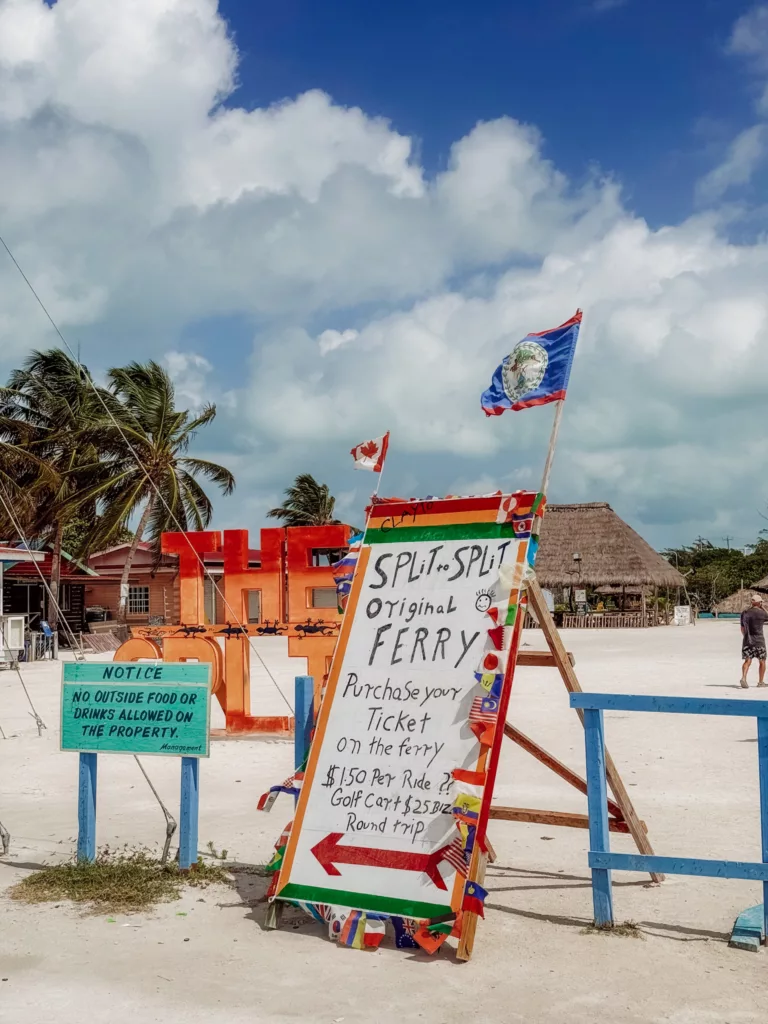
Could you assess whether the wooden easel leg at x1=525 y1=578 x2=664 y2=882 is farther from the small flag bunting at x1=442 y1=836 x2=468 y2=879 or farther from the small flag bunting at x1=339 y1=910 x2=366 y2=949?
the small flag bunting at x1=339 y1=910 x2=366 y2=949

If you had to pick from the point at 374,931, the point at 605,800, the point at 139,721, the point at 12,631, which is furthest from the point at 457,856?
the point at 12,631

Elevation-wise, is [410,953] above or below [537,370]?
below

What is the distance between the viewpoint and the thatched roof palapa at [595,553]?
43969mm

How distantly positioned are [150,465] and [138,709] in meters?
24.1

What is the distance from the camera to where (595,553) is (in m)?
45.7

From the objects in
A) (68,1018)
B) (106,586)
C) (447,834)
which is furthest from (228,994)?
(106,586)

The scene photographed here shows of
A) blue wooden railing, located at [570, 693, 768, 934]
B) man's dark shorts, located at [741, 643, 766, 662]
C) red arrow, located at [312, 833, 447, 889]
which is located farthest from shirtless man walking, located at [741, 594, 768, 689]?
red arrow, located at [312, 833, 447, 889]

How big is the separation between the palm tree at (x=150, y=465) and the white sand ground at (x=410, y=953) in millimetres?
20168

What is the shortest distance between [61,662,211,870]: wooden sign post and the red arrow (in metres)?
1.15

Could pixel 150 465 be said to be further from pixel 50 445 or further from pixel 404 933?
pixel 404 933

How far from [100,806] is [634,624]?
123ft

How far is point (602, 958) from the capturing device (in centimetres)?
461

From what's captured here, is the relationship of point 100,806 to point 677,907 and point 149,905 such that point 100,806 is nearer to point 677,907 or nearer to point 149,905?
point 149,905

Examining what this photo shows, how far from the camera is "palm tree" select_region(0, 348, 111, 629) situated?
27.4 meters
